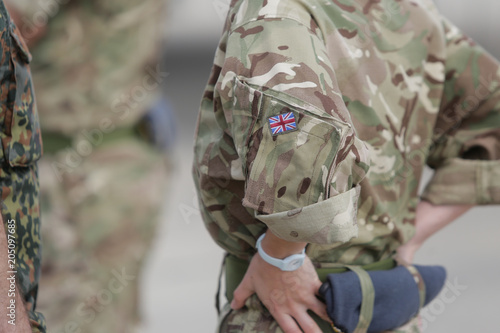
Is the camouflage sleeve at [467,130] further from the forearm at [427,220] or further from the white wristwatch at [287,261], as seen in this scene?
the white wristwatch at [287,261]

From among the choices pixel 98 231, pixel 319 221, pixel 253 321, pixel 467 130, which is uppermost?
pixel 319 221

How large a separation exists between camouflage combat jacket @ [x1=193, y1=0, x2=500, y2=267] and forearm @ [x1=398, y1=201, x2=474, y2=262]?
31mm

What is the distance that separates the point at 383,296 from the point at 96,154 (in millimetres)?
1163

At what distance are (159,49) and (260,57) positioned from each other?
1.23m

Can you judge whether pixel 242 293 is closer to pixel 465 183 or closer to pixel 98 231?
pixel 465 183

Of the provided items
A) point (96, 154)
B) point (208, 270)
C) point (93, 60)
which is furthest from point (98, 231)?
point (208, 270)

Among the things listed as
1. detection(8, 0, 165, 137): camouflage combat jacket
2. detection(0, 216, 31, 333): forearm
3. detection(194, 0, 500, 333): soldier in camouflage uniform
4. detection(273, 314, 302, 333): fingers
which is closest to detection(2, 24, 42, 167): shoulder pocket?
detection(0, 216, 31, 333): forearm

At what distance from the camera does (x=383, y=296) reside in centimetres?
157

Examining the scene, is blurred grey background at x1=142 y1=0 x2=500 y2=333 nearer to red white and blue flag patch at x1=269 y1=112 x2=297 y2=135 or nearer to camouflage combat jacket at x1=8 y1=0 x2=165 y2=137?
camouflage combat jacket at x1=8 y1=0 x2=165 y2=137

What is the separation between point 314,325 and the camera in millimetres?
1503

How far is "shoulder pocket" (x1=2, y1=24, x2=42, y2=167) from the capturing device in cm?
135

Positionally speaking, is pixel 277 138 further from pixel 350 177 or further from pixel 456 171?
pixel 456 171

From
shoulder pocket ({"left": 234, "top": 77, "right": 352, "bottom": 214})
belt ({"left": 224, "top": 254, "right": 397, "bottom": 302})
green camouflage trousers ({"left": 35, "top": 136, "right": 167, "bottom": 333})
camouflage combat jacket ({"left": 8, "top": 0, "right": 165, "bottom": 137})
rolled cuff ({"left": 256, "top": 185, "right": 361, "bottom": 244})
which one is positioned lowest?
green camouflage trousers ({"left": 35, "top": 136, "right": 167, "bottom": 333})

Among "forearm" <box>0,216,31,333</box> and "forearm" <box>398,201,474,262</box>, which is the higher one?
"forearm" <box>0,216,31,333</box>
